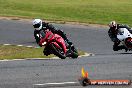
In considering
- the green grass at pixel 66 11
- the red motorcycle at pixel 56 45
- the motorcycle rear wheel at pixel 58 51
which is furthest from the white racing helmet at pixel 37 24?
the green grass at pixel 66 11

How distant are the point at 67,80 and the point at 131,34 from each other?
823 centimetres

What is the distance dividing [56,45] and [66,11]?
54.5 m

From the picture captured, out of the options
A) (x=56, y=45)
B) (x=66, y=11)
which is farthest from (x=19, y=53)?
(x=66, y=11)

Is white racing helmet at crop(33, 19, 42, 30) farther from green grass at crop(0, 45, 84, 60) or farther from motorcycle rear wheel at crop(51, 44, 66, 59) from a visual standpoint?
green grass at crop(0, 45, 84, 60)

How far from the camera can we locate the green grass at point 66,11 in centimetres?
6538

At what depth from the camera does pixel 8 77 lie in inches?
1130

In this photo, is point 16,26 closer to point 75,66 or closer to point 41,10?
point 41,10

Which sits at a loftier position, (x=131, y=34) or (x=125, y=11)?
Result: (x=131, y=34)

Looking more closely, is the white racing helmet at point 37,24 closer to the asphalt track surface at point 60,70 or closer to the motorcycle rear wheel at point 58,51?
the motorcycle rear wheel at point 58,51

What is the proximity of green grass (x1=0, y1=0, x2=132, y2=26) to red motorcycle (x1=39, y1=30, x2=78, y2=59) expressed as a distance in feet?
142

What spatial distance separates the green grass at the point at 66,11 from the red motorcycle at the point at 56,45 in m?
43.3

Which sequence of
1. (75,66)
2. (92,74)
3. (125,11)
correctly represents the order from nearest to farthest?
(92,74), (75,66), (125,11)

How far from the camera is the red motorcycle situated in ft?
61.1

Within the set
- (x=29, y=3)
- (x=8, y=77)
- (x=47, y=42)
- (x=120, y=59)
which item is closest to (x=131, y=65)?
(x=120, y=59)
